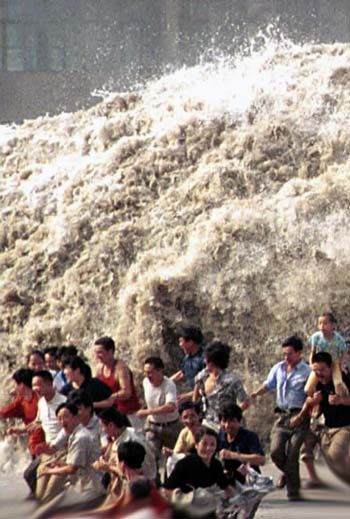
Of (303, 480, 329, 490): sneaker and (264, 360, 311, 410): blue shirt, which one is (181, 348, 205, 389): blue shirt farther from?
(303, 480, 329, 490): sneaker

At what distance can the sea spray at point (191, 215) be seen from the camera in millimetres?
17391

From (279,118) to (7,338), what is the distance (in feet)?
12.2

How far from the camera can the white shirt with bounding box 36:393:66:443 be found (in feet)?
44.1

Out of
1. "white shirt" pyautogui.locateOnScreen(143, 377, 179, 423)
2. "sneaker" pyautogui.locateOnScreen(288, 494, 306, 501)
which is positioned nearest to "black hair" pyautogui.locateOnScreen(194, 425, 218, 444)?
"white shirt" pyautogui.locateOnScreen(143, 377, 179, 423)

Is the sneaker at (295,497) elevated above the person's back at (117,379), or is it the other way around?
the person's back at (117,379)

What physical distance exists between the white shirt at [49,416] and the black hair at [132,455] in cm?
214

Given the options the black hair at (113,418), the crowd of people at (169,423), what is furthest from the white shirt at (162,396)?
the black hair at (113,418)

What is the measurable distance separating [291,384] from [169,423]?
946 mm

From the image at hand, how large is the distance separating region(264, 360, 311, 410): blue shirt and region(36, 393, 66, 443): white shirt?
1.55 metres

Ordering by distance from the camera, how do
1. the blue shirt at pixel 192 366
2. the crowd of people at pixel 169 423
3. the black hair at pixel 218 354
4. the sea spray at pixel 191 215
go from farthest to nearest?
the sea spray at pixel 191 215, the blue shirt at pixel 192 366, the black hair at pixel 218 354, the crowd of people at pixel 169 423

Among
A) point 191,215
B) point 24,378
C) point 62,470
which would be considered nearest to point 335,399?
point 62,470

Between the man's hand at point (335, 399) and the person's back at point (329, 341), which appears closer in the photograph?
the man's hand at point (335, 399)

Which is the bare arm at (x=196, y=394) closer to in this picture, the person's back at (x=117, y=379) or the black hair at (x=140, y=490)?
the person's back at (x=117, y=379)

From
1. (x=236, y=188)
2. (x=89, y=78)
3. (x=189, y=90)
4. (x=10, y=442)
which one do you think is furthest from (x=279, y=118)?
(x=89, y=78)
